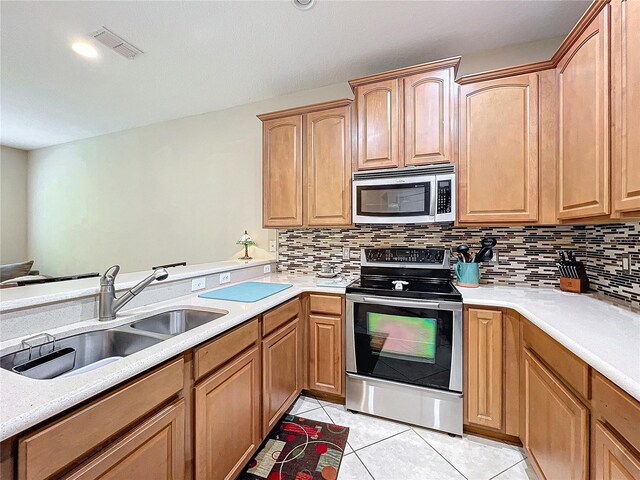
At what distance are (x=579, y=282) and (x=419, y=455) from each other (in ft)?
4.78

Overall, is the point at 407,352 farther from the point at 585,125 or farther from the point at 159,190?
Result: the point at 159,190

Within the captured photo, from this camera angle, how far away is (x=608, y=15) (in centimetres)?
125

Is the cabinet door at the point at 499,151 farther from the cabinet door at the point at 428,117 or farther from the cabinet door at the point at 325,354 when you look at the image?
the cabinet door at the point at 325,354

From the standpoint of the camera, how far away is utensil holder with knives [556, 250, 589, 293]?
1782 mm

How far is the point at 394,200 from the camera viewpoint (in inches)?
80.5

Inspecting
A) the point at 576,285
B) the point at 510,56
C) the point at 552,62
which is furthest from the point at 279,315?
the point at 510,56

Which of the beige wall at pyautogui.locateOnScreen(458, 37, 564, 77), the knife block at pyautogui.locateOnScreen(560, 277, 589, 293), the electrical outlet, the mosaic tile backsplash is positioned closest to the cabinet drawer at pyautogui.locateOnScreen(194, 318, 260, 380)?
the electrical outlet

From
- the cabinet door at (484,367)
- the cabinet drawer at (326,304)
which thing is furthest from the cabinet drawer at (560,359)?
the cabinet drawer at (326,304)

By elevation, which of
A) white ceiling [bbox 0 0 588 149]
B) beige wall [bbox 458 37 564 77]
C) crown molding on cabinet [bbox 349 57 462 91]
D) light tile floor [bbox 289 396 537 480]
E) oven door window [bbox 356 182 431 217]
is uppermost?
white ceiling [bbox 0 0 588 149]

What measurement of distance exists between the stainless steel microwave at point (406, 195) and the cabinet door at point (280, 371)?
99 cm

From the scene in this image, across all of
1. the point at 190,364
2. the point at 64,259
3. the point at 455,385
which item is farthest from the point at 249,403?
the point at 64,259

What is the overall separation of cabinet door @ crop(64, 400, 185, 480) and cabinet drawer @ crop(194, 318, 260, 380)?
14 cm

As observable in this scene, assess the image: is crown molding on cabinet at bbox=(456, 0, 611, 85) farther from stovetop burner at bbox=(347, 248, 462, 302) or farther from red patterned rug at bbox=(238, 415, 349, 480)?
red patterned rug at bbox=(238, 415, 349, 480)

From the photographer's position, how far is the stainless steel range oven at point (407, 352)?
1721 millimetres
